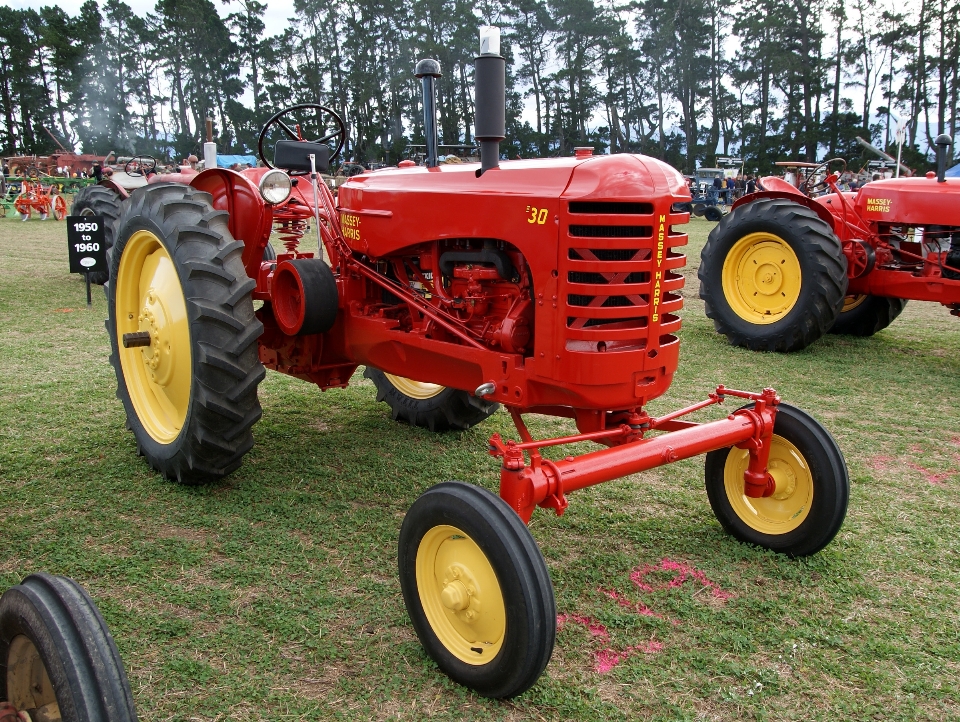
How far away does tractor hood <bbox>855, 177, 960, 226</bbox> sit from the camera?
6.45 metres

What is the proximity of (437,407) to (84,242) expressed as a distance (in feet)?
18.0

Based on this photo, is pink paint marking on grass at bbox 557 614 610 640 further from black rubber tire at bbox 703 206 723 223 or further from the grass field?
black rubber tire at bbox 703 206 723 223

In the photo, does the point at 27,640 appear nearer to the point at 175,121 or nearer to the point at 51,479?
the point at 51,479

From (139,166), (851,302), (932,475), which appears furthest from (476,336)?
(139,166)

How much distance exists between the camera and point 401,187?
325cm

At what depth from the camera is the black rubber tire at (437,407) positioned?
4309 mm

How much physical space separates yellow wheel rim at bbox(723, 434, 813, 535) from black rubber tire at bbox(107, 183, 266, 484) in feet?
Result: 6.73

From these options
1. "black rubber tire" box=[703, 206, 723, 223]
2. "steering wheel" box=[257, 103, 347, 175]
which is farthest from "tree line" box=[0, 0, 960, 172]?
"steering wheel" box=[257, 103, 347, 175]

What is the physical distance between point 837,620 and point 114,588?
2509mm

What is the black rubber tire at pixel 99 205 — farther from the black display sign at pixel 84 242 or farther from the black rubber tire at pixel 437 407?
the black rubber tire at pixel 437 407

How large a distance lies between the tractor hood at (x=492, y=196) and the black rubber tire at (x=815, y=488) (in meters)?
0.98

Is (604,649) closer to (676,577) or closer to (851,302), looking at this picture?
(676,577)

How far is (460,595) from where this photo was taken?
2.31 m

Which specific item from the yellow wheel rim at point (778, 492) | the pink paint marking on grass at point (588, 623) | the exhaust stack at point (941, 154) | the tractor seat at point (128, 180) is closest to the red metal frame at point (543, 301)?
the yellow wheel rim at point (778, 492)
